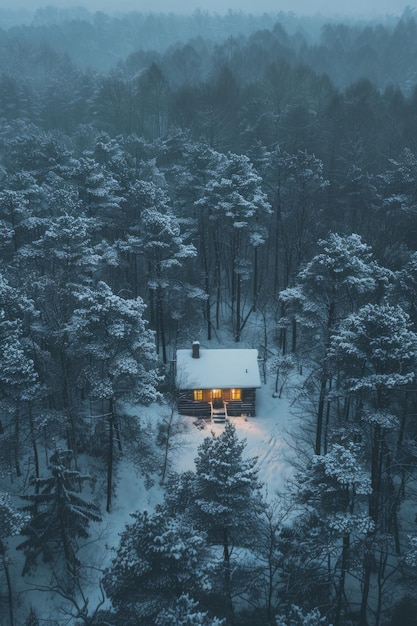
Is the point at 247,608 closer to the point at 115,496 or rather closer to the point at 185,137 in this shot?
the point at 115,496

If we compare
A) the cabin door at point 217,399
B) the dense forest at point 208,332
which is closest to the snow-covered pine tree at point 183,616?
the dense forest at point 208,332

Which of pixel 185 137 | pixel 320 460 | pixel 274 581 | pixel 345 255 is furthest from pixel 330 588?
pixel 185 137

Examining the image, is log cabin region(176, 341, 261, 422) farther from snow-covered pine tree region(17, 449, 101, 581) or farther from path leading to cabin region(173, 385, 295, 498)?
snow-covered pine tree region(17, 449, 101, 581)

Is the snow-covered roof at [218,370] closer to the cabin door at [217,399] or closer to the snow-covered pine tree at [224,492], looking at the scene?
the cabin door at [217,399]

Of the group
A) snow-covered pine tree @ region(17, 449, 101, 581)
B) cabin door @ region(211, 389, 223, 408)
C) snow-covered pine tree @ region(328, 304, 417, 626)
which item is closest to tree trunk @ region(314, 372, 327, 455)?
snow-covered pine tree @ region(328, 304, 417, 626)

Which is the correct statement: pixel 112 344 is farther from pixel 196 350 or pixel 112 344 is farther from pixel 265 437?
pixel 265 437

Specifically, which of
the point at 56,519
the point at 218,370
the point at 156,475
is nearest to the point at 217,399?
the point at 218,370
